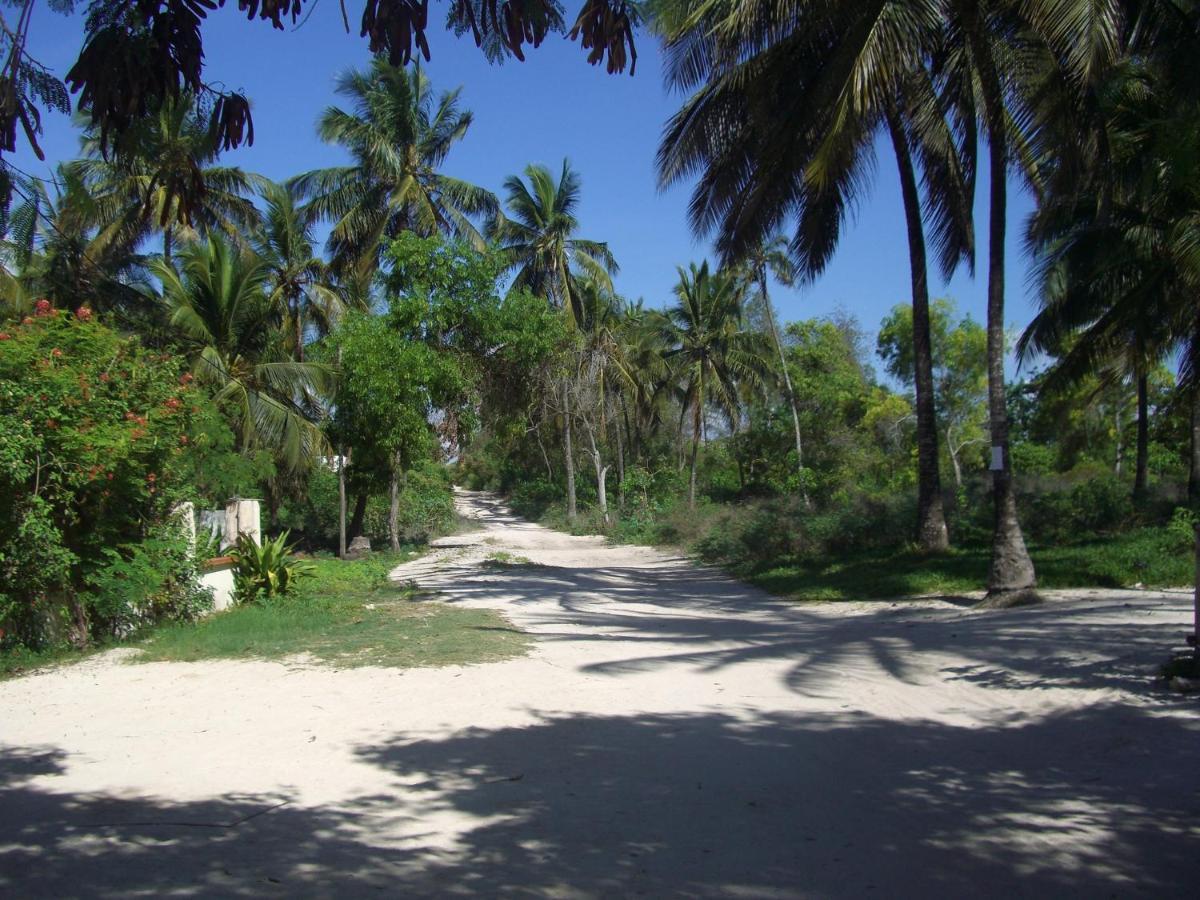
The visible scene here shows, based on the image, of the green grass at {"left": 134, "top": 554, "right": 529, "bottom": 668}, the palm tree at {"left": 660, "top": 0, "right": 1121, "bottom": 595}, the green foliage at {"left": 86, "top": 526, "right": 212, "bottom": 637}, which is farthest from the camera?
the palm tree at {"left": 660, "top": 0, "right": 1121, "bottom": 595}

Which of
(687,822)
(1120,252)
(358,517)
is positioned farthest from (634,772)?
(358,517)

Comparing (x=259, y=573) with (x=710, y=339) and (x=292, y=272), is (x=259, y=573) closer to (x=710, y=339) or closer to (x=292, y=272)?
(x=292, y=272)

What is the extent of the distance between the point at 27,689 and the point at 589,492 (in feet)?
139

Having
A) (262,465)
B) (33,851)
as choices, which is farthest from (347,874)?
(262,465)

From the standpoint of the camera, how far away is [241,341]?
2492 centimetres

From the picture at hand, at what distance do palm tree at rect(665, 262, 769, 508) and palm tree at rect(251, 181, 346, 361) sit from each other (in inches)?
623

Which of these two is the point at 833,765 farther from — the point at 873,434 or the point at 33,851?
the point at 873,434

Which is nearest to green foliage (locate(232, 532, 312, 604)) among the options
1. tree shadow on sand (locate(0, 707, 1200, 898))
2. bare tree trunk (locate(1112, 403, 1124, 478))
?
tree shadow on sand (locate(0, 707, 1200, 898))

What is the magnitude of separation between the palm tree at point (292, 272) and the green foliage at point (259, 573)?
13.1 m

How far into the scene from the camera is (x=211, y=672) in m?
9.36

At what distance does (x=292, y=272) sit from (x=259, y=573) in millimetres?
14947

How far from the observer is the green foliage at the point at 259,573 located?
572 inches

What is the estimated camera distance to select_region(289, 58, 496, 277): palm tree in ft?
93.4

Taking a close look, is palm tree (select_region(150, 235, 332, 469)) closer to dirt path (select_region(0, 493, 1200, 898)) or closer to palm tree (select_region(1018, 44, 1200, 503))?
dirt path (select_region(0, 493, 1200, 898))
